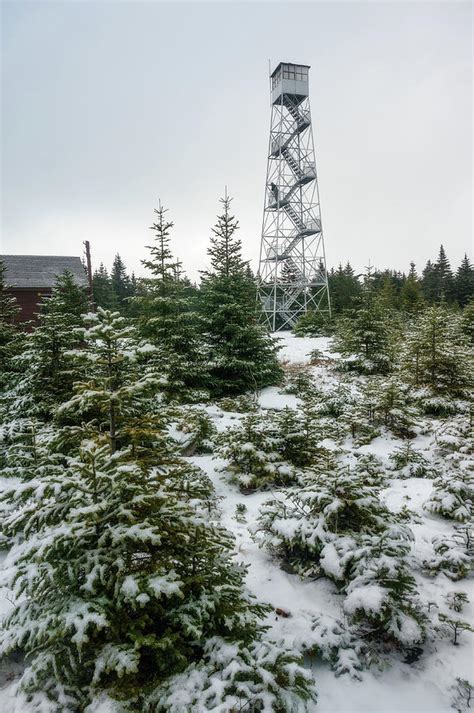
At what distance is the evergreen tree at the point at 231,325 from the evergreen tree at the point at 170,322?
71 cm

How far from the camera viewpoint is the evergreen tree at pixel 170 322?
11.1 meters

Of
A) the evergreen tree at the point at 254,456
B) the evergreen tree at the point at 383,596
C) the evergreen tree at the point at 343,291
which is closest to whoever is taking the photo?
the evergreen tree at the point at 383,596

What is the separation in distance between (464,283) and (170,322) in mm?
41408

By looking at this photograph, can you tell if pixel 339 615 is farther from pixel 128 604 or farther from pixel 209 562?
pixel 128 604

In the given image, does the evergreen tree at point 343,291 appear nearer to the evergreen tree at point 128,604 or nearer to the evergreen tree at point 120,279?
the evergreen tree at point 128,604

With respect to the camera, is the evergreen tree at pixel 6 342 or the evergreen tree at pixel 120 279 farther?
the evergreen tree at pixel 120 279

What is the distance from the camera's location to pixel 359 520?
402cm

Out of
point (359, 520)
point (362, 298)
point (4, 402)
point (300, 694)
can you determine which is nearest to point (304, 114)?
point (362, 298)

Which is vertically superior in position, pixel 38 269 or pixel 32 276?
pixel 38 269

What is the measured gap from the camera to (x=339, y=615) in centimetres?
349

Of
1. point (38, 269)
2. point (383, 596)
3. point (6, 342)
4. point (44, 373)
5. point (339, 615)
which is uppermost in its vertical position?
point (38, 269)

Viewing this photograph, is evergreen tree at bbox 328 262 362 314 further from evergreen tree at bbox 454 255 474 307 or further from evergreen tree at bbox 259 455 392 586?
evergreen tree at bbox 259 455 392 586

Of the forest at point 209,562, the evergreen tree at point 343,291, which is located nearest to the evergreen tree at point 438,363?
the forest at point 209,562

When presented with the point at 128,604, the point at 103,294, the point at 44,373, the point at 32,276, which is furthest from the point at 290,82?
the point at 103,294
